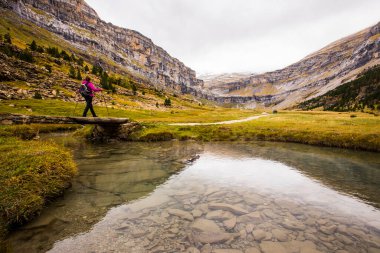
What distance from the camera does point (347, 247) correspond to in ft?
23.3

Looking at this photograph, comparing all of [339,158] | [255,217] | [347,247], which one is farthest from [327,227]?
[339,158]

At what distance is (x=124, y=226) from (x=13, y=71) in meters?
87.0

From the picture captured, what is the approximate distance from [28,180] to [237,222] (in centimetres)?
939

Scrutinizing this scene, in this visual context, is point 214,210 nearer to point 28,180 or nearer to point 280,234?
point 280,234

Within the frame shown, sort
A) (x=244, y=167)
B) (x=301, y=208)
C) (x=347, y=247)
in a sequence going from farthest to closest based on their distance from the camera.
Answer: (x=244, y=167) → (x=301, y=208) → (x=347, y=247)

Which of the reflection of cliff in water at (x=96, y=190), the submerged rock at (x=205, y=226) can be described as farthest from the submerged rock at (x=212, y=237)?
the reflection of cliff in water at (x=96, y=190)

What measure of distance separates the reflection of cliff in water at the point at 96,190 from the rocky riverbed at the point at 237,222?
784mm

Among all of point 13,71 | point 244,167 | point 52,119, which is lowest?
point 244,167

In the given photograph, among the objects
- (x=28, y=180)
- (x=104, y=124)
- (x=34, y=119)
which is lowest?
(x=28, y=180)

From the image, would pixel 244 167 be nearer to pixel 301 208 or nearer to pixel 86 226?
pixel 301 208

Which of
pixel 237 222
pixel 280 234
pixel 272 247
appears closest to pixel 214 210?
pixel 237 222

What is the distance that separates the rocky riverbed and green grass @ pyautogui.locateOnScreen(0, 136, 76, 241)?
2.33 meters

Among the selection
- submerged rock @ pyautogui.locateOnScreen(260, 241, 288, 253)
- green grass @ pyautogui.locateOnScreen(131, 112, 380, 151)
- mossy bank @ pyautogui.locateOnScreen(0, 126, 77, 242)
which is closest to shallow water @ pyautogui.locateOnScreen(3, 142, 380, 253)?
submerged rock @ pyautogui.locateOnScreen(260, 241, 288, 253)

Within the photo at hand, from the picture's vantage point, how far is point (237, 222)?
28.7 ft
